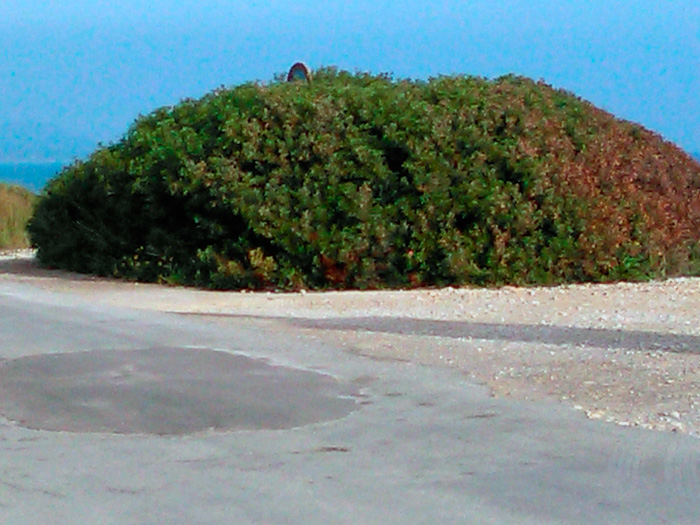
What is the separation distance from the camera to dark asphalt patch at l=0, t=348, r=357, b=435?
27.4 ft

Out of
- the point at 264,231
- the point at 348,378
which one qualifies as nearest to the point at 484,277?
the point at 264,231

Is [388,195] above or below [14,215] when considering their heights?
above

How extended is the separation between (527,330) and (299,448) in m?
5.18

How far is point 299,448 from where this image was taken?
7.57 metres

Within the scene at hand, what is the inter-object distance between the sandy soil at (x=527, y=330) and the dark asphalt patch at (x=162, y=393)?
55.0 inches

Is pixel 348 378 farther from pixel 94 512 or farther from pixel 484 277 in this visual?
pixel 484 277

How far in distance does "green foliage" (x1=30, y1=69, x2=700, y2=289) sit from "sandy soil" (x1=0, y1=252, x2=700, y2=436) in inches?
20.7

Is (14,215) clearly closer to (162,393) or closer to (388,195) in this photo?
(388,195)

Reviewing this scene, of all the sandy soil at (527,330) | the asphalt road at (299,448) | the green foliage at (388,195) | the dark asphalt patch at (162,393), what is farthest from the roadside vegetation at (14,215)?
the dark asphalt patch at (162,393)

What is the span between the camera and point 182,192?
663 inches

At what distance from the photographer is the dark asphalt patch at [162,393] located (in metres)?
8.34

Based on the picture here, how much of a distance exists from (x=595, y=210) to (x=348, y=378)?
7805mm

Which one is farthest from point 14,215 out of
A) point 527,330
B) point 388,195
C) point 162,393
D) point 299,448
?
point 299,448

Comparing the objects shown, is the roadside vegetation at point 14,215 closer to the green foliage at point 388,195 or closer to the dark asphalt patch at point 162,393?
the green foliage at point 388,195
